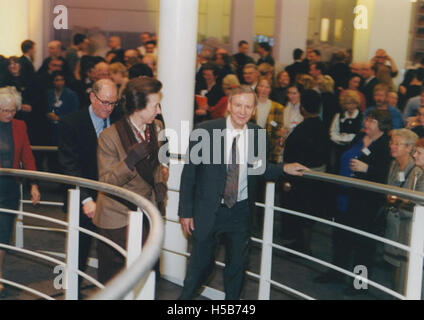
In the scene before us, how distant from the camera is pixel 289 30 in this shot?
567 inches

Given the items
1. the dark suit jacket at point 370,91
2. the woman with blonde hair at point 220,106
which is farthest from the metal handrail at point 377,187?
the dark suit jacket at point 370,91

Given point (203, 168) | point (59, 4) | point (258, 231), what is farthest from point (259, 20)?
point (203, 168)

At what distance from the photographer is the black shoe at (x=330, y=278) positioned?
17.8ft

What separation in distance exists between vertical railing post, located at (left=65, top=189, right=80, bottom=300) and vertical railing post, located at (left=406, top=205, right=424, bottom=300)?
6.99ft

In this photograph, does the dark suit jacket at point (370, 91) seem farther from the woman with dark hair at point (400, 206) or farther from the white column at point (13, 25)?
the white column at point (13, 25)

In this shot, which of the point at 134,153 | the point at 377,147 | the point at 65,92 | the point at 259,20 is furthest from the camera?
the point at 259,20

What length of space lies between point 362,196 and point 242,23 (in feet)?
34.5

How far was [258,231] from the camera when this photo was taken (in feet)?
22.2

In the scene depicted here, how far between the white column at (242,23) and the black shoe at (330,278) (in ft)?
33.3

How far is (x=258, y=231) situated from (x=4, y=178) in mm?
2886

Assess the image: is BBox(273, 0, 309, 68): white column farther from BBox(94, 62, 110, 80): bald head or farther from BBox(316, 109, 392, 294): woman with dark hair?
BBox(316, 109, 392, 294): woman with dark hair

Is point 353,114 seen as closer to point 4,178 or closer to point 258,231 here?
point 258,231

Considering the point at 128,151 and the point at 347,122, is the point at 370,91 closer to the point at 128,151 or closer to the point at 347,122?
Answer: the point at 347,122

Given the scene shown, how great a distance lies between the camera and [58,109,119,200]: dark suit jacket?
4.34 m
